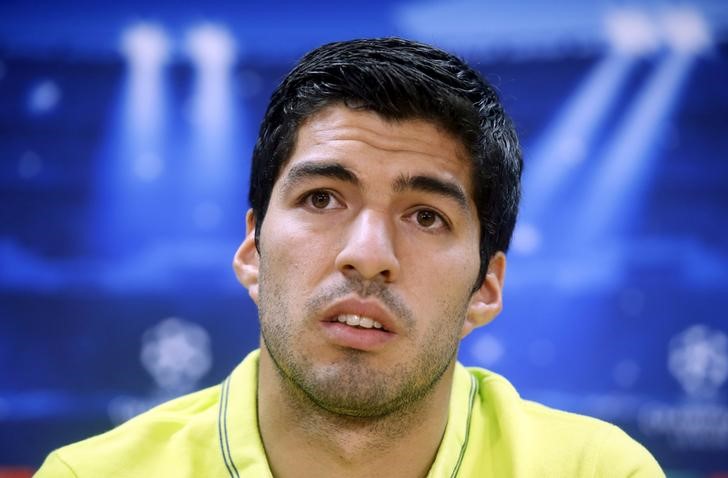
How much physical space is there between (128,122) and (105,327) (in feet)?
2.88

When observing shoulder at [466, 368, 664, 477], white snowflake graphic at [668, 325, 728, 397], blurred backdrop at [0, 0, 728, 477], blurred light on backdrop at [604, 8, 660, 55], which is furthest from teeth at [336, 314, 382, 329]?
blurred light on backdrop at [604, 8, 660, 55]

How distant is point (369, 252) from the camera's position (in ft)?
5.33

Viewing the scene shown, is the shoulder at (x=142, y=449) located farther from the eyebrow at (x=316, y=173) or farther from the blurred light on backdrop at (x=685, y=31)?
the blurred light on backdrop at (x=685, y=31)

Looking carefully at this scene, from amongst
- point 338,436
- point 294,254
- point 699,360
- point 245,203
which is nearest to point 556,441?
point 338,436

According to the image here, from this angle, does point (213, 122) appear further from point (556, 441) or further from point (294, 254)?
point (556, 441)

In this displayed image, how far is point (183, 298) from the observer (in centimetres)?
371

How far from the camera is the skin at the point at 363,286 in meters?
1.65

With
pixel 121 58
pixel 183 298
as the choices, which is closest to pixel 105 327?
pixel 183 298

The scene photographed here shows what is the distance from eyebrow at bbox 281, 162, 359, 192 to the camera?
5.73 feet

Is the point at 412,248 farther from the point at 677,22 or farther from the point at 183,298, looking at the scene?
the point at 677,22

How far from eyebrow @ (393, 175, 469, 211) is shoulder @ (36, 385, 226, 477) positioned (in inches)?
26.2

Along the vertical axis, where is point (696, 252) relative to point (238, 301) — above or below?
above

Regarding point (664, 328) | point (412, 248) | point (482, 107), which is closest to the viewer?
point (412, 248)

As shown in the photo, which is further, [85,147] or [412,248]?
[85,147]
